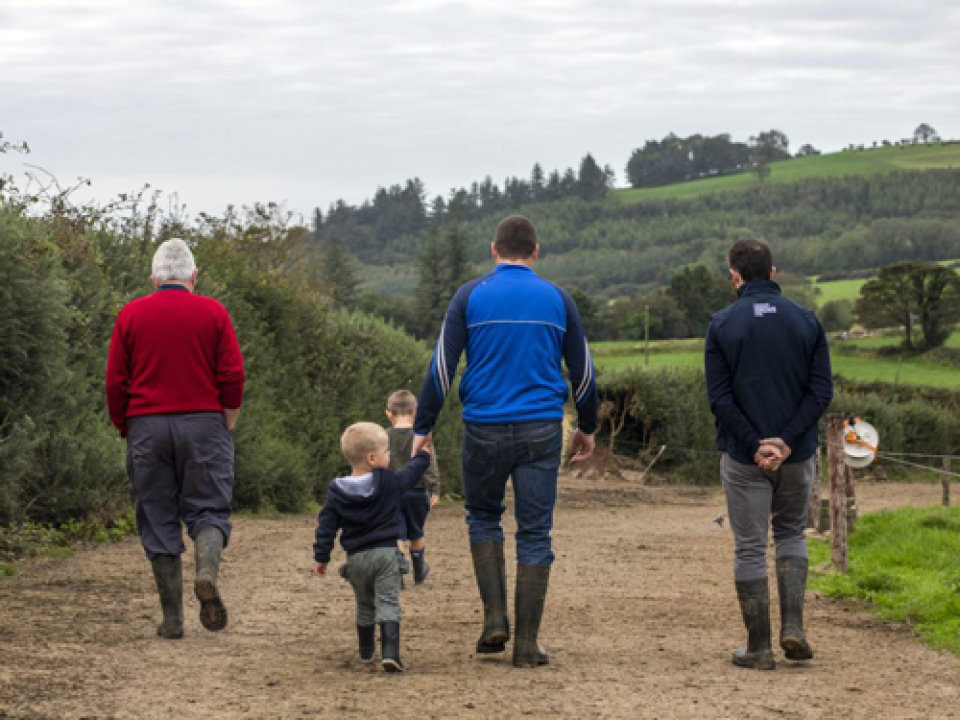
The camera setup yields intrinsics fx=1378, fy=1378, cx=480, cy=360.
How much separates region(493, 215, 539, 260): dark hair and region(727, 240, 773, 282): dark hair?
43.4 inches

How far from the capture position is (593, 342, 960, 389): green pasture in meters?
55.4

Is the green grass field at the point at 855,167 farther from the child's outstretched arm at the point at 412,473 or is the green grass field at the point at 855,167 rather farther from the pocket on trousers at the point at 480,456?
the child's outstretched arm at the point at 412,473

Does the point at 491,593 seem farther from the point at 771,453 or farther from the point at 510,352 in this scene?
the point at 771,453

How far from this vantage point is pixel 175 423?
762 centimetres

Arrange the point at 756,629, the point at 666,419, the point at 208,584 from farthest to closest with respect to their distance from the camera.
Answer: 1. the point at 666,419
2. the point at 208,584
3. the point at 756,629

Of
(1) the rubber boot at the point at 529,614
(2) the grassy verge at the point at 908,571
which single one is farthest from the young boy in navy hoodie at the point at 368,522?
(2) the grassy verge at the point at 908,571

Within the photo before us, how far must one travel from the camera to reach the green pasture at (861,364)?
55397mm

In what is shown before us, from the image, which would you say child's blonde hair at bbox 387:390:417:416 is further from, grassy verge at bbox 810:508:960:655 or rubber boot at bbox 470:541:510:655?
grassy verge at bbox 810:508:960:655

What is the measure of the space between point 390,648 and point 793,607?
218 centimetres

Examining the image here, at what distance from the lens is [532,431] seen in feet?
23.1

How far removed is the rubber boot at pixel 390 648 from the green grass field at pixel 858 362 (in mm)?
42349

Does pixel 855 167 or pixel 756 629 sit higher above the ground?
pixel 855 167

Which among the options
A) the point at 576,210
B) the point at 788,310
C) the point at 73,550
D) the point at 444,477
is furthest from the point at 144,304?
the point at 576,210

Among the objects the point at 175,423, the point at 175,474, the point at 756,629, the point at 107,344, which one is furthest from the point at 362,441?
the point at 107,344
